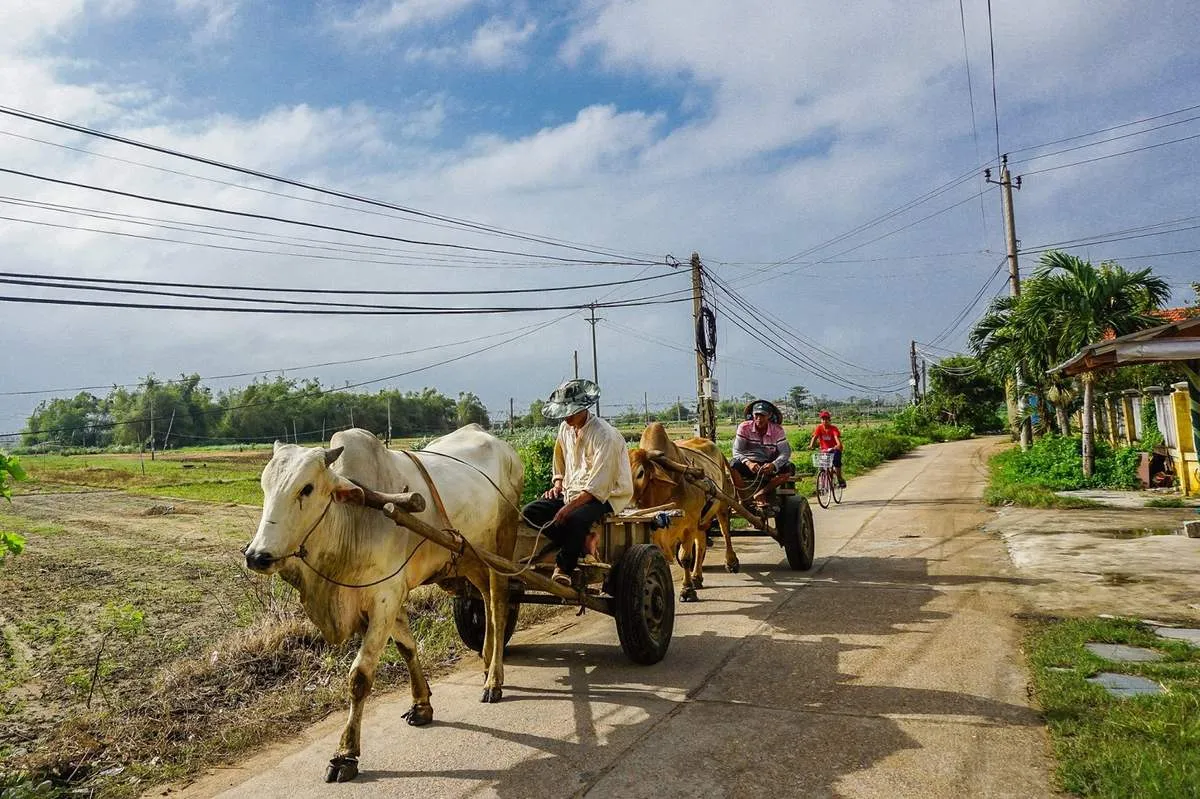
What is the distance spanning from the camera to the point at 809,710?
4.85 metres

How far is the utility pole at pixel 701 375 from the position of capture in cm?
1902

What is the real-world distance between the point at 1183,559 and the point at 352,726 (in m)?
8.97

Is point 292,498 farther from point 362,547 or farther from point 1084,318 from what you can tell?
point 1084,318

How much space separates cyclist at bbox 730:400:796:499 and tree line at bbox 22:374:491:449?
46.9m

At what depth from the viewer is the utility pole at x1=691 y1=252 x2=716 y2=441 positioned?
62.4ft

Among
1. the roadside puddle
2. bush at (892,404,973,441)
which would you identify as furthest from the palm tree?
bush at (892,404,973,441)

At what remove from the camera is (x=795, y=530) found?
927cm

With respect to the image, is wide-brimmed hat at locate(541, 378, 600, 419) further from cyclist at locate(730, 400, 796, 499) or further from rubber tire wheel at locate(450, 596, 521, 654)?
cyclist at locate(730, 400, 796, 499)

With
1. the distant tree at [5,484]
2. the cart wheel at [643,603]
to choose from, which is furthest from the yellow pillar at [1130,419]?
the distant tree at [5,484]

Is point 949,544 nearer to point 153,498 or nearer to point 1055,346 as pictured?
point 1055,346

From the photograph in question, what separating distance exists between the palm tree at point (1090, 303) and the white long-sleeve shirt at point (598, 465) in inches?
560

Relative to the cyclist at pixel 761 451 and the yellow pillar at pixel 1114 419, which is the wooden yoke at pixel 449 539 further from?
the yellow pillar at pixel 1114 419

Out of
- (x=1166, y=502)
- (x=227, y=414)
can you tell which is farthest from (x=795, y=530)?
(x=227, y=414)

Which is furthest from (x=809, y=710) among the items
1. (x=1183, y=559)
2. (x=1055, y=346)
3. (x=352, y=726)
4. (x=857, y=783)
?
(x=1055, y=346)
